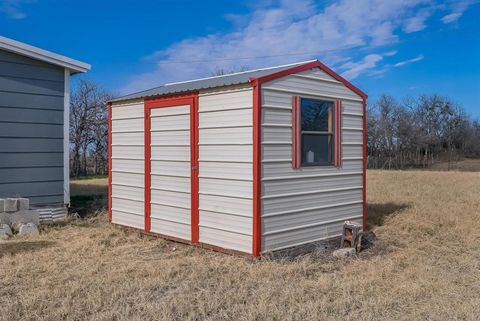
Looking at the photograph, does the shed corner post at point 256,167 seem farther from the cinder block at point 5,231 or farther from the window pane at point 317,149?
the cinder block at point 5,231

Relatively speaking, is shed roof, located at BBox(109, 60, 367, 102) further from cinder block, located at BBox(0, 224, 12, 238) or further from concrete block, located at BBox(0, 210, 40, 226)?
cinder block, located at BBox(0, 224, 12, 238)

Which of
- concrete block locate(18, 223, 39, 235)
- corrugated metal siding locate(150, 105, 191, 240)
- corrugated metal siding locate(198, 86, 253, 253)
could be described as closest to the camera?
corrugated metal siding locate(198, 86, 253, 253)

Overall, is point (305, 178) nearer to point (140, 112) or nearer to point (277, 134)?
point (277, 134)

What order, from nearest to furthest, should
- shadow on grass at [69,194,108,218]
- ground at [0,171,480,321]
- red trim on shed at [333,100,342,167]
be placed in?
1. ground at [0,171,480,321]
2. red trim on shed at [333,100,342,167]
3. shadow on grass at [69,194,108,218]

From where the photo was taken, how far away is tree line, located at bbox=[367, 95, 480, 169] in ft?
123

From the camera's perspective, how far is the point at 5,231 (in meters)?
6.52

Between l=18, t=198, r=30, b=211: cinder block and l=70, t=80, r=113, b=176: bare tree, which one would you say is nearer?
l=18, t=198, r=30, b=211: cinder block

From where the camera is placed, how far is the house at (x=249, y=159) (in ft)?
17.5

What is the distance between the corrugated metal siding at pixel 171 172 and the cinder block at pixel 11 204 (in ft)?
7.28

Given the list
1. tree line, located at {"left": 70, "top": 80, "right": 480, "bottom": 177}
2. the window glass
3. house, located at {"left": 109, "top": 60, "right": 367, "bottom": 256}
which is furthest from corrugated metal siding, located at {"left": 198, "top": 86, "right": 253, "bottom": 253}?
tree line, located at {"left": 70, "top": 80, "right": 480, "bottom": 177}

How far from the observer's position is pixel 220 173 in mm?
5668

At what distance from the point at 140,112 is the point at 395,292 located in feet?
15.0

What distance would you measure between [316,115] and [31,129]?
483cm

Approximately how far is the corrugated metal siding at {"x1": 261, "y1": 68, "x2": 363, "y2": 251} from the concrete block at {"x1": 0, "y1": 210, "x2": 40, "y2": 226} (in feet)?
13.4
